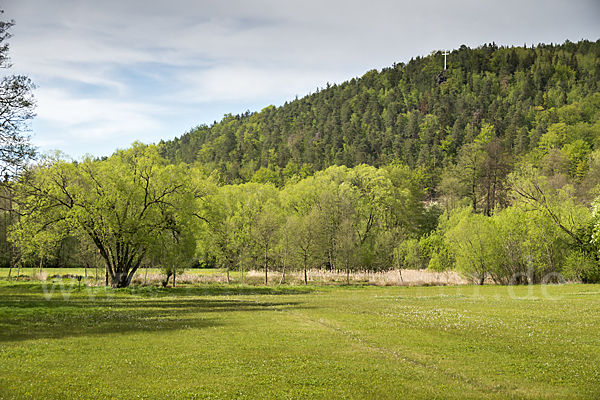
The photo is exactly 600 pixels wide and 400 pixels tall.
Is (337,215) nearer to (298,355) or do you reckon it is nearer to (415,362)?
(298,355)

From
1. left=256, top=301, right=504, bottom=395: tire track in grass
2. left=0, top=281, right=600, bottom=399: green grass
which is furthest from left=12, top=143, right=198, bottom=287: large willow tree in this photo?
left=256, top=301, right=504, bottom=395: tire track in grass

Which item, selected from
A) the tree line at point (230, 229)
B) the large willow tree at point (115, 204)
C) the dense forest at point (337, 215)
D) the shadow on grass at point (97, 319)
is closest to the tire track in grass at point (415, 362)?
the shadow on grass at point (97, 319)

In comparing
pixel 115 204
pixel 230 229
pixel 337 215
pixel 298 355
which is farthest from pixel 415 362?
pixel 337 215

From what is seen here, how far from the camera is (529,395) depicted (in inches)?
397

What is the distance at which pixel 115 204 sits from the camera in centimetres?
4434

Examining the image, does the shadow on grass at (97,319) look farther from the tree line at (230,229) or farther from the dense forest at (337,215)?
the tree line at (230,229)

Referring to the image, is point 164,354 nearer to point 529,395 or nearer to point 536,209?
point 529,395

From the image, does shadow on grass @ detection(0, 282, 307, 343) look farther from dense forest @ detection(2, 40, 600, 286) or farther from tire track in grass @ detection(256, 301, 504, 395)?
dense forest @ detection(2, 40, 600, 286)

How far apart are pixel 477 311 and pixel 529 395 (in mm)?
16559

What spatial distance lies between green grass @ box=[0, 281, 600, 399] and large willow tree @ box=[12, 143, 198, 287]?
19.5 m

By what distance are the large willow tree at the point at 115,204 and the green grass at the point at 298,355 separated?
19541mm

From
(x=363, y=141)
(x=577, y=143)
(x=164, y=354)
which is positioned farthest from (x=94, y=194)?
(x=363, y=141)

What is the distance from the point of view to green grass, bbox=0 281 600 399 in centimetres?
1040

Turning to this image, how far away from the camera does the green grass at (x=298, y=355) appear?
409 inches
